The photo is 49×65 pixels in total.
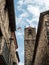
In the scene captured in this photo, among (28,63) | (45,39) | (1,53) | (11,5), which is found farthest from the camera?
(28,63)

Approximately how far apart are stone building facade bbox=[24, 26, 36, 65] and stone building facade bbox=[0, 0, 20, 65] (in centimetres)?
1033

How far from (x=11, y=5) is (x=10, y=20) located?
59.5 inches

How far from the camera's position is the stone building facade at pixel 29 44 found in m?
26.5

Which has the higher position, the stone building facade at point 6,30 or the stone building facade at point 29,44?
the stone building facade at point 6,30

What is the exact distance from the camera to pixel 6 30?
13.3 meters

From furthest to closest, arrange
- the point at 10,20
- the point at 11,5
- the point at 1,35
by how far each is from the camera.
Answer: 1. the point at 10,20
2. the point at 11,5
3. the point at 1,35

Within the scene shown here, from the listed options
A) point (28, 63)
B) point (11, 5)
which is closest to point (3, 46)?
point (11, 5)

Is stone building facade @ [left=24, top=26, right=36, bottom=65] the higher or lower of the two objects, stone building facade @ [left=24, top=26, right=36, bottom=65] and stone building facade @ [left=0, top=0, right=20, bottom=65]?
the lower

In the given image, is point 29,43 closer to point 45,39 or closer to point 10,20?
point 10,20

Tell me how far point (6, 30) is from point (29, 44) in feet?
49.4

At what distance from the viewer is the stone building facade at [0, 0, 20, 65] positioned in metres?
11.2

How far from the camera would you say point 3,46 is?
1114 cm

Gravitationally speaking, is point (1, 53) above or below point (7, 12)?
below

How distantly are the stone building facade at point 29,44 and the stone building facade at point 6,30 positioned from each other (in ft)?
33.9
